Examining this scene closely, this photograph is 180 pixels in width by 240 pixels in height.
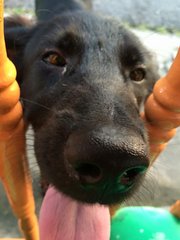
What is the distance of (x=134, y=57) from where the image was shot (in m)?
1.92

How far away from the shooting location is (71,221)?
1.60 meters

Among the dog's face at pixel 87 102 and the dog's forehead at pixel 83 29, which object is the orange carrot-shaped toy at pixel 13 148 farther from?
the dog's forehead at pixel 83 29

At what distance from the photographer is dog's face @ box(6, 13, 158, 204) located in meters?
1.15

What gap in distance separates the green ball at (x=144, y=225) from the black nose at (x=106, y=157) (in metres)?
0.61

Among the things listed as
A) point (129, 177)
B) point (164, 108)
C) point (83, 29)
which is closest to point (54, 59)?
point (83, 29)

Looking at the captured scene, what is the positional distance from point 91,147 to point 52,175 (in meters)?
0.32

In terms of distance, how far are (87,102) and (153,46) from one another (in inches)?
111

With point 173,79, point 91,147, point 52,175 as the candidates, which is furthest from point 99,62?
point 91,147

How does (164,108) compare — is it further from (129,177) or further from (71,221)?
(71,221)

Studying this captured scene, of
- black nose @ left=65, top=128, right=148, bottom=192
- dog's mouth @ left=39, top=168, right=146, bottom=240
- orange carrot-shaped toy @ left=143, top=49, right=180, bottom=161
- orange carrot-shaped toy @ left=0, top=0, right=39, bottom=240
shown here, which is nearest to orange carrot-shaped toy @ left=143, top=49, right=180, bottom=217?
orange carrot-shaped toy @ left=143, top=49, right=180, bottom=161

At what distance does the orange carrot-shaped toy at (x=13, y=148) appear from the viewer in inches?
50.1

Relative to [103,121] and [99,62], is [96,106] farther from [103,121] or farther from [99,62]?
[99,62]

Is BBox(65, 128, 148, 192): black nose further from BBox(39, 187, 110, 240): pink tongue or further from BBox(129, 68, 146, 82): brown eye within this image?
BBox(129, 68, 146, 82): brown eye

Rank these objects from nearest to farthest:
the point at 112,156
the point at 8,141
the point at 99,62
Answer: the point at 112,156 < the point at 8,141 < the point at 99,62
